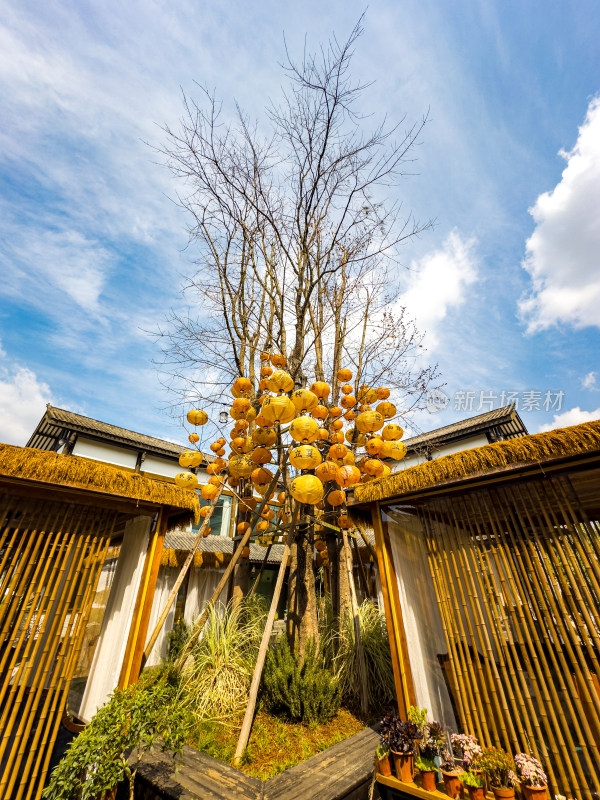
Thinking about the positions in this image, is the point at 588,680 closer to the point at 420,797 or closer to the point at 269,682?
the point at 420,797

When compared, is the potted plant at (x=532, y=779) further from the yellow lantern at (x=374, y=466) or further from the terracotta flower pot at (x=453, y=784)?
the yellow lantern at (x=374, y=466)

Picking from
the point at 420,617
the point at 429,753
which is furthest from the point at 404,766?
the point at 420,617

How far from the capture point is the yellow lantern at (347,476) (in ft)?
16.2

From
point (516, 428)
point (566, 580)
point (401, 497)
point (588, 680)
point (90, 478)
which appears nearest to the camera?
point (588, 680)

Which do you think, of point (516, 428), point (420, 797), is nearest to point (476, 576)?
point (420, 797)

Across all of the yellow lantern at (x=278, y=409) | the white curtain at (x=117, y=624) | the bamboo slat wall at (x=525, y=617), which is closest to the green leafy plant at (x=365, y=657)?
the bamboo slat wall at (x=525, y=617)

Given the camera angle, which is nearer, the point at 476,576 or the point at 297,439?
the point at 476,576

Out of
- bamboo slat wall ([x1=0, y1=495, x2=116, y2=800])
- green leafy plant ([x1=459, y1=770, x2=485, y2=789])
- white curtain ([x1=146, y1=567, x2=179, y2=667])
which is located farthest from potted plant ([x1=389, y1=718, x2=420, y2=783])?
white curtain ([x1=146, y1=567, x2=179, y2=667])

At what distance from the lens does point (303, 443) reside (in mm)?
4633

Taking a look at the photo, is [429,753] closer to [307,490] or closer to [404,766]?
[404,766]

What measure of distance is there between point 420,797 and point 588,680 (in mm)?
1650

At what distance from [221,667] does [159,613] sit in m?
4.34

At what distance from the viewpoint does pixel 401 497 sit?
388 cm

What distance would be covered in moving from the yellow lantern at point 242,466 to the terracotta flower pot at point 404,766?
3.59m
